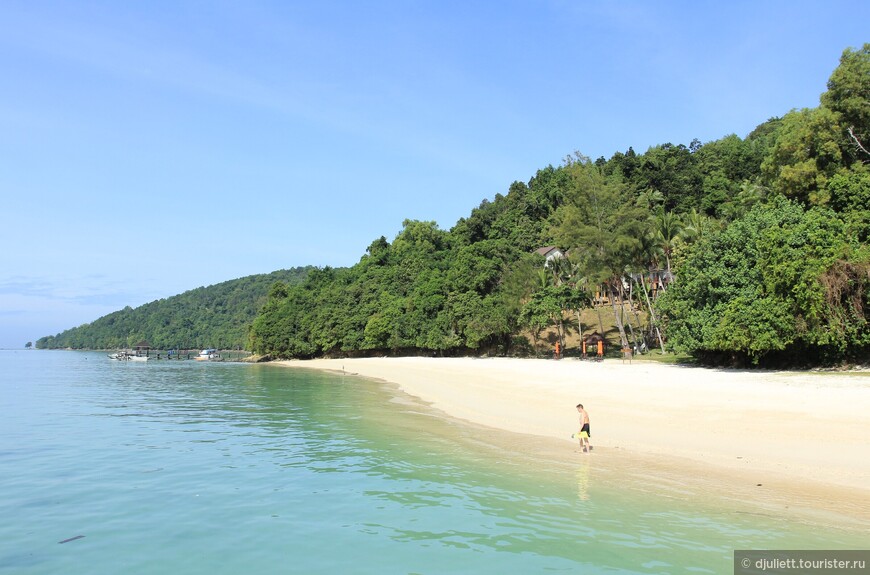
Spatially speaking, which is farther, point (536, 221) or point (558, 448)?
point (536, 221)

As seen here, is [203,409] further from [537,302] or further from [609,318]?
[609,318]

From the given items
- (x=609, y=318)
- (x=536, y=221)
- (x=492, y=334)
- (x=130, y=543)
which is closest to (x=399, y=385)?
(x=492, y=334)

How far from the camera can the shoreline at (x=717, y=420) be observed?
12.8 meters

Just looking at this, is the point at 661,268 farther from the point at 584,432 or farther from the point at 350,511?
the point at 350,511

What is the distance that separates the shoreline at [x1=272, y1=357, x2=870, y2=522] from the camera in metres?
12.8

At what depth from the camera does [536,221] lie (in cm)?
10056

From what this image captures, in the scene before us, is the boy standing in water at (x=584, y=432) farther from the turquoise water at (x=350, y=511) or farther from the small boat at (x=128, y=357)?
the small boat at (x=128, y=357)

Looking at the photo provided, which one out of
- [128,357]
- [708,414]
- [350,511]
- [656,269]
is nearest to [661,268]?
[656,269]

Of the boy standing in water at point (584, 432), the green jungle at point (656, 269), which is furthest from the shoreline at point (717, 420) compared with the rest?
the green jungle at point (656, 269)

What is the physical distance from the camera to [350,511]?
1192cm

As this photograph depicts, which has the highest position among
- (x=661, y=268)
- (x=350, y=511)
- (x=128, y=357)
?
(x=661, y=268)

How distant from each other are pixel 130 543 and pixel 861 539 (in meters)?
12.8

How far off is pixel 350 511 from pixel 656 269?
207 feet

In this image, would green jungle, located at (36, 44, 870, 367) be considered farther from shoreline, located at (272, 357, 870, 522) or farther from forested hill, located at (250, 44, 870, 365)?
shoreline, located at (272, 357, 870, 522)
